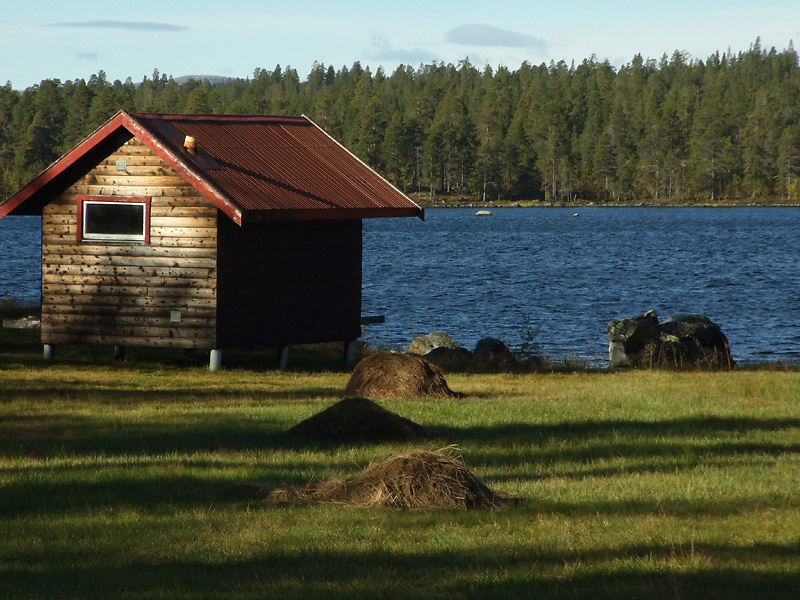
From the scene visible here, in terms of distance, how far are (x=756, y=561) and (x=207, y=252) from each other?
47.8 ft

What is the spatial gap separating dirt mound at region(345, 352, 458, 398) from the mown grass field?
0.48m

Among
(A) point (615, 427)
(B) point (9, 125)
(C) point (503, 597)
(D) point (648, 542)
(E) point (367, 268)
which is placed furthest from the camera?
(B) point (9, 125)

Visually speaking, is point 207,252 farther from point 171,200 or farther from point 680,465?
point 680,465

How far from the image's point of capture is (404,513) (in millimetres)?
9984

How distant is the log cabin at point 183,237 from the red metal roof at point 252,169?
4 centimetres

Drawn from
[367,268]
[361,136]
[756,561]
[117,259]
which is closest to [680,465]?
[756,561]

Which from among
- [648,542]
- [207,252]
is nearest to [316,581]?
[648,542]

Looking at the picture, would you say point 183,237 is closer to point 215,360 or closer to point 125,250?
point 125,250

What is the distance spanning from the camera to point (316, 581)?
7.94 m

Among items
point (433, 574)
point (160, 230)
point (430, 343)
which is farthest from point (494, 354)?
point (433, 574)

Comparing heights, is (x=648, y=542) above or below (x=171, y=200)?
below

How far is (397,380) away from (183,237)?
18.8 ft

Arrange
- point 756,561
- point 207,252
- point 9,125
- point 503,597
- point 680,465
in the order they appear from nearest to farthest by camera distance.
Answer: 1. point 503,597
2. point 756,561
3. point 680,465
4. point 207,252
5. point 9,125

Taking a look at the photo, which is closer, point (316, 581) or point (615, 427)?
point (316, 581)
